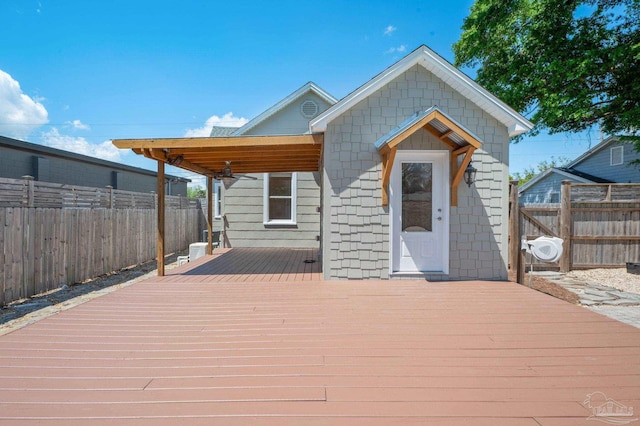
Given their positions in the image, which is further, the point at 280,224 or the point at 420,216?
the point at 280,224

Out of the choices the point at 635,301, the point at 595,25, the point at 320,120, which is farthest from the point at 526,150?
the point at 320,120

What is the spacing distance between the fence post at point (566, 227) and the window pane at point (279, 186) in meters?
7.30

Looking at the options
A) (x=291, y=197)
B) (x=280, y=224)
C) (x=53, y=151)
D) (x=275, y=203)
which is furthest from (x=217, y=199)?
(x=53, y=151)

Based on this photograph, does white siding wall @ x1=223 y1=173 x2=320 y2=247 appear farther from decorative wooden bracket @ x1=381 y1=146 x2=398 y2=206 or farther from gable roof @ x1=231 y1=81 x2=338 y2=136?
decorative wooden bracket @ x1=381 y1=146 x2=398 y2=206

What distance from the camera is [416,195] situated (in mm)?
5273

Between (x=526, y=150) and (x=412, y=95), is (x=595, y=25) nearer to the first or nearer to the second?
(x=412, y=95)

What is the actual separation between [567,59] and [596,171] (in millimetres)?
8337

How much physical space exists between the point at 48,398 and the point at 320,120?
4.44 metres

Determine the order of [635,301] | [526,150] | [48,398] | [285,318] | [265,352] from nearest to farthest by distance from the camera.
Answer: [48,398], [265,352], [285,318], [635,301], [526,150]

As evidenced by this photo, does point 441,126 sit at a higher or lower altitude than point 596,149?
lower

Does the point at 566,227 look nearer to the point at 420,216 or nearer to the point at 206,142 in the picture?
the point at 420,216

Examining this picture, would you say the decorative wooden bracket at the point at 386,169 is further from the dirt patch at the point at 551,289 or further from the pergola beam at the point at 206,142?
the dirt patch at the point at 551,289

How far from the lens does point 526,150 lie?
129 ft

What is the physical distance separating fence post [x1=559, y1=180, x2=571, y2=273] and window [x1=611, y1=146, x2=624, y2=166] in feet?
29.9
